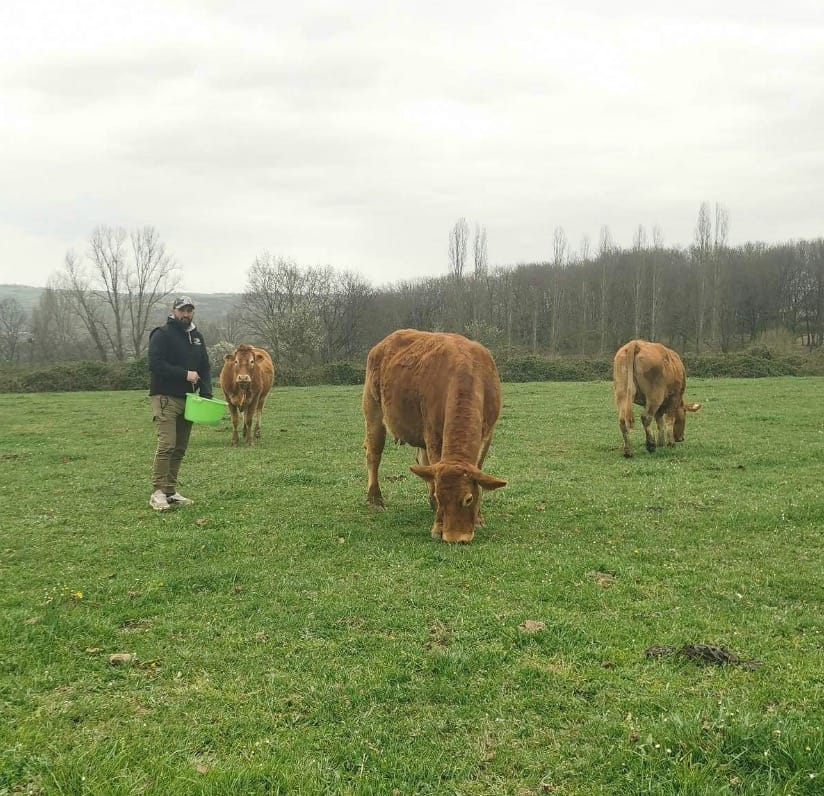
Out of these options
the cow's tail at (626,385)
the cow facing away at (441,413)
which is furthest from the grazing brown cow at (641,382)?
the cow facing away at (441,413)

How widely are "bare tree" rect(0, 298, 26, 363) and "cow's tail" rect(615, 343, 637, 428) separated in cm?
6054

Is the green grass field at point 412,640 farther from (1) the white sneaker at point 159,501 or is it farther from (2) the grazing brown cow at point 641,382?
(2) the grazing brown cow at point 641,382

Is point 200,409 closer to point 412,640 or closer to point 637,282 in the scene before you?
point 412,640

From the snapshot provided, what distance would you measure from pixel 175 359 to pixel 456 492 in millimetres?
4936

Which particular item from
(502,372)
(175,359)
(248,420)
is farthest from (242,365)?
A: (502,372)

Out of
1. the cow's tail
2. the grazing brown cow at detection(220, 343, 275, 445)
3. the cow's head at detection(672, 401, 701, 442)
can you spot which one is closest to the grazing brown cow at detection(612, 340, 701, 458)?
the cow's tail

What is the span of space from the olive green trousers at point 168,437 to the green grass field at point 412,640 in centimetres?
69

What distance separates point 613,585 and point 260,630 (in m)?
3.18

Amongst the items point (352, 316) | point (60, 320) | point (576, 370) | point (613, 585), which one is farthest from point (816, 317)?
point (60, 320)

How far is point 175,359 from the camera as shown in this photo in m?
9.64

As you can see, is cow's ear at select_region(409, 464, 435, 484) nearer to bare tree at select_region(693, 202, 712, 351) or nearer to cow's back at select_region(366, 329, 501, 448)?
cow's back at select_region(366, 329, 501, 448)

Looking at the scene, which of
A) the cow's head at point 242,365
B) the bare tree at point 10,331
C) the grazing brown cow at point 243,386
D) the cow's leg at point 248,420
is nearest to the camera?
the cow's head at point 242,365

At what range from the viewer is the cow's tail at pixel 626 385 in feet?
45.1

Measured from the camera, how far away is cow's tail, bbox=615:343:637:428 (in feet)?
45.1
